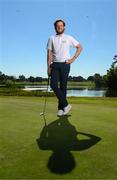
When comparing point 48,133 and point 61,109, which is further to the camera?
point 61,109

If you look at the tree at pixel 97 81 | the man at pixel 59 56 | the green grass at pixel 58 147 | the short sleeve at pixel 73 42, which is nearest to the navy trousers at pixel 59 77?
the man at pixel 59 56

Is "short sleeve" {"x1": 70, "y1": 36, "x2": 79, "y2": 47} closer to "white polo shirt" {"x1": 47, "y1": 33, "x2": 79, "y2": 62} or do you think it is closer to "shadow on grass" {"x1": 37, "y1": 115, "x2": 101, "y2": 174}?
"white polo shirt" {"x1": 47, "y1": 33, "x2": 79, "y2": 62}

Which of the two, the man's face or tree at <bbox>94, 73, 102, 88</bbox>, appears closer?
the man's face

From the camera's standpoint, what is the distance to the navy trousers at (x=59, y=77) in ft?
23.5

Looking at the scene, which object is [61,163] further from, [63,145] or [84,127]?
[84,127]

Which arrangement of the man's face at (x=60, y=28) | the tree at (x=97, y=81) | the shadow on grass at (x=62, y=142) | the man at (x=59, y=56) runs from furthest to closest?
1. the tree at (x=97, y=81)
2. the man at (x=59, y=56)
3. the man's face at (x=60, y=28)
4. the shadow on grass at (x=62, y=142)

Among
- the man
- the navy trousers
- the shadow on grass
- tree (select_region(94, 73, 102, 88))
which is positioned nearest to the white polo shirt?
the man

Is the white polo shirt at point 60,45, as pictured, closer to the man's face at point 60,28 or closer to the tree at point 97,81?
the man's face at point 60,28

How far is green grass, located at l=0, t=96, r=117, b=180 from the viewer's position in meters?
4.39

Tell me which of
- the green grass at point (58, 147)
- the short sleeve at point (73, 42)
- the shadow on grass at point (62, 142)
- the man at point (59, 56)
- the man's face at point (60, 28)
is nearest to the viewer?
the green grass at point (58, 147)

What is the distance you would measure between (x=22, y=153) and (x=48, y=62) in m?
2.44

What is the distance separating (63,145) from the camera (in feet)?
18.2

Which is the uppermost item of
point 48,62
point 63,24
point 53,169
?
point 63,24

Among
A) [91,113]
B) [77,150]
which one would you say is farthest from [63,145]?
[91,113]
